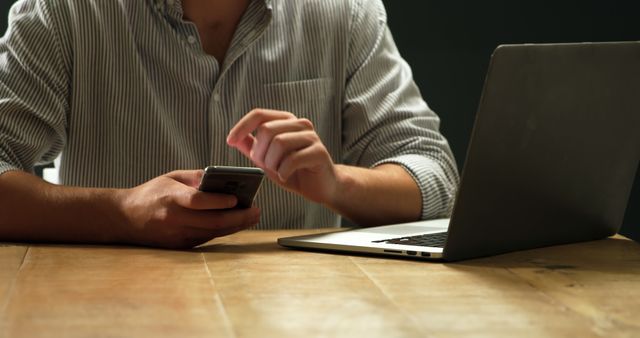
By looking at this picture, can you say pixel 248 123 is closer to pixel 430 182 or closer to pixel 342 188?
pixel 342 188

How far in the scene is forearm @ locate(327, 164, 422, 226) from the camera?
1708mm

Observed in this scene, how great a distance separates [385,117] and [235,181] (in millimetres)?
678

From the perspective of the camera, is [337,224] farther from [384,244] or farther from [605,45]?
[605,45]

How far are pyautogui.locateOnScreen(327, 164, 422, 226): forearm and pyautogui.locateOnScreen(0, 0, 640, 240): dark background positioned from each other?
137cm

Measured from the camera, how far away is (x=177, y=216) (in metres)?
1.39

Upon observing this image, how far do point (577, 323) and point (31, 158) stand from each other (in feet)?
3.71

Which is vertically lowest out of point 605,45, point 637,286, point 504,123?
point 637,286

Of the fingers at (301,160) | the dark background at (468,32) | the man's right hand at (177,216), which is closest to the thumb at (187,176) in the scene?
the man's right hand at (177,216)

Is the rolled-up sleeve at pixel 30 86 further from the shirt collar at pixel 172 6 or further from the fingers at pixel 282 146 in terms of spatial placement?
the fingers at pixel 282 146

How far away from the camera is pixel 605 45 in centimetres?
130

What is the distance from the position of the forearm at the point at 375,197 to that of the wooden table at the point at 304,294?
1.05 feet

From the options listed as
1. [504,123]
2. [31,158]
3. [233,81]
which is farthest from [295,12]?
[504,123]

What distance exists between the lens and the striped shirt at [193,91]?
5.94 feet

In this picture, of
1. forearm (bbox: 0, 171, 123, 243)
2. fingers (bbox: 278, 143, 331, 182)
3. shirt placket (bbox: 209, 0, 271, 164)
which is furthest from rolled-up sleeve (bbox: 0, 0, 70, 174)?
fingers (bbox: 278, 143, 331, 182)
